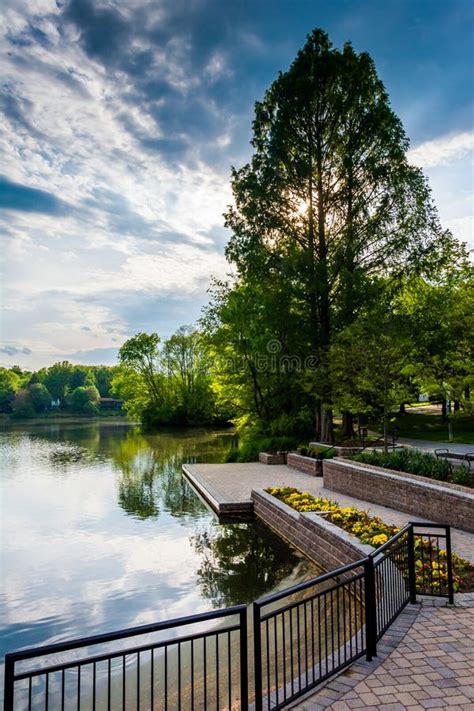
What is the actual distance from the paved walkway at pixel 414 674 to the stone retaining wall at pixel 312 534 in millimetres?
2072

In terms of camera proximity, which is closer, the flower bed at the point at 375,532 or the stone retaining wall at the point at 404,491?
the flower bed at the point at 375,532

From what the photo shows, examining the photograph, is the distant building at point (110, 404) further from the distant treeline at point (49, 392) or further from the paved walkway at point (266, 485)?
the paved walkway at point (266, 485)

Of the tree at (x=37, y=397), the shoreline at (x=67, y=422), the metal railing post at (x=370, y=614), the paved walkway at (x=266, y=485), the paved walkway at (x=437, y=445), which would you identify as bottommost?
the shoreline at (x=67, y=422)

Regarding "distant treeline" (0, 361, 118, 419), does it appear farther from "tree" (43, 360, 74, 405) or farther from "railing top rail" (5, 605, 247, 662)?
"railing top rail" (5, 605, 247, 662)

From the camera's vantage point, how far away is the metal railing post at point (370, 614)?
15.6 feet

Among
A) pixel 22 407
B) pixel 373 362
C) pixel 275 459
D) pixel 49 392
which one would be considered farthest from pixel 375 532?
pixel 49 392

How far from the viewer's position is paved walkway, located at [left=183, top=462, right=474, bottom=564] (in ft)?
30.0

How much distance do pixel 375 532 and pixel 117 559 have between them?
5.37m

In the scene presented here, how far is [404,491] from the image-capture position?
11289 mm

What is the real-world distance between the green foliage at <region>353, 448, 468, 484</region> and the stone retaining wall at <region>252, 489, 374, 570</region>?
3.25 meters

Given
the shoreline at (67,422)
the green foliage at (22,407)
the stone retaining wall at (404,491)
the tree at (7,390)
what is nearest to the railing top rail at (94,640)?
the stone retaining wall at (404,491)

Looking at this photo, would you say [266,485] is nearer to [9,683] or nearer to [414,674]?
[414,674]

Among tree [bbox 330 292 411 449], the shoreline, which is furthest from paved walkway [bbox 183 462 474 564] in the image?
the shoreline

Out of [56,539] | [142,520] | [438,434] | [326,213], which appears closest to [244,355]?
[326,213]
